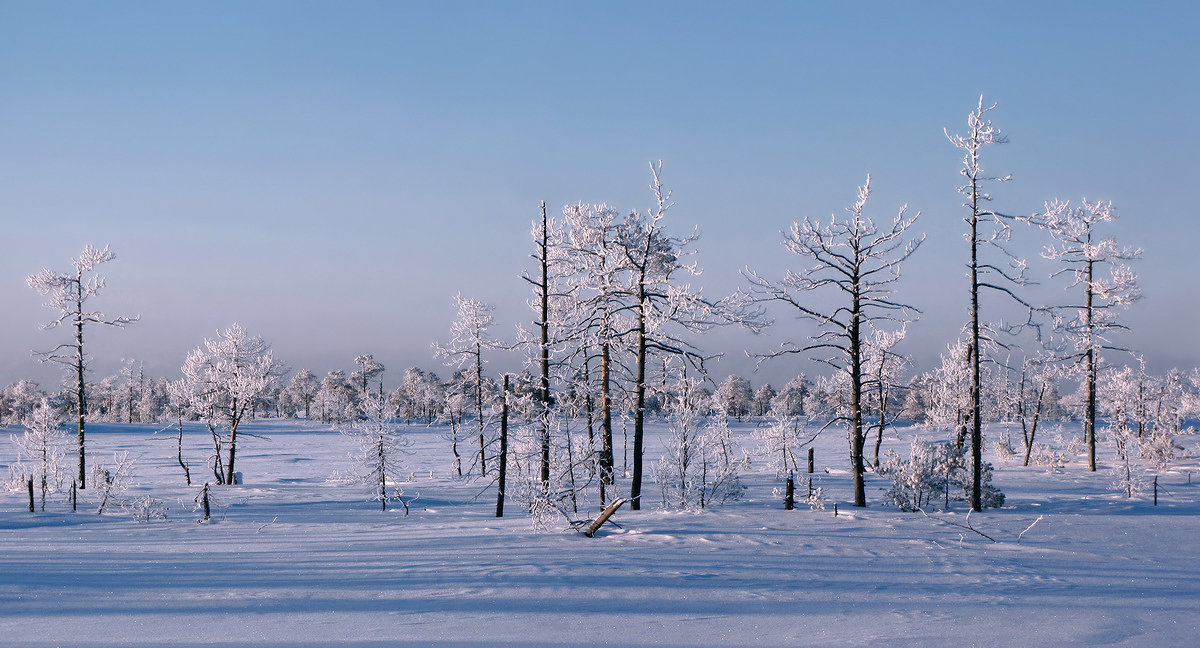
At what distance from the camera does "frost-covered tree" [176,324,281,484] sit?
35.6m

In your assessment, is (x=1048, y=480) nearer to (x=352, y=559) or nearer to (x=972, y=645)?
(x=972, y=645)

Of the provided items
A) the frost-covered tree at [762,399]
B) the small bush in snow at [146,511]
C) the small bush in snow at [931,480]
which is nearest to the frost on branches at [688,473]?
the small bush in snow at [931,480]

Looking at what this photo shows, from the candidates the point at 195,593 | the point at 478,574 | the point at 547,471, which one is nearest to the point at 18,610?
the point at 195,593

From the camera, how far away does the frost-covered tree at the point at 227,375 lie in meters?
35.6

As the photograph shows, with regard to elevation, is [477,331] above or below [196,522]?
above

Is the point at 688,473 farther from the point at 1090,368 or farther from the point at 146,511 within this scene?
the point at 1090,368

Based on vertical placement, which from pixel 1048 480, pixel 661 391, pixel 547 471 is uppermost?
pixel 661 391

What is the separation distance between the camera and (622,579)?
11539 mm

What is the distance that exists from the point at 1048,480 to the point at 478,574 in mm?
24797

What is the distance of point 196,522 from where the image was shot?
762 inches

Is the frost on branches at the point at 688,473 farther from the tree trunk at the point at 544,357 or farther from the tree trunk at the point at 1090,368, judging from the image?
the tree trunk at the point at 1090,368

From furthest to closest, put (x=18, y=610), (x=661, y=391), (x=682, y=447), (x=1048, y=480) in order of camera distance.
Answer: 1. (x=1048, y=480)
2. (x=682, y=447)
3. (x=661, y=391)
4. (x=18, y=610)

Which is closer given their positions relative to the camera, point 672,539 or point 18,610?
point 18,610

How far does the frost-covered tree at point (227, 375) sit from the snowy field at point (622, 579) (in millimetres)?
15029
